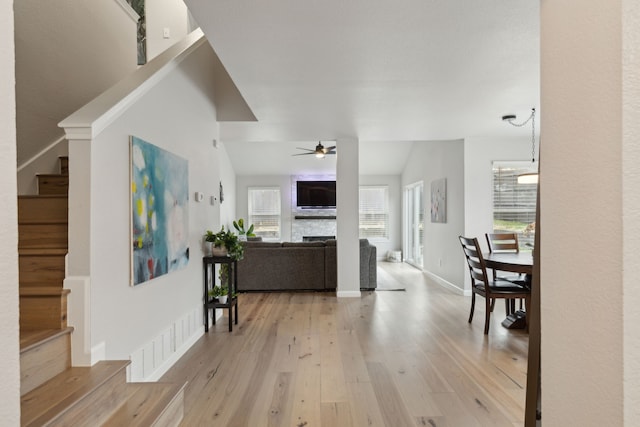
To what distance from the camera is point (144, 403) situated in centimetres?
195

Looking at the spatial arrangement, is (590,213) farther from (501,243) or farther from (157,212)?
(501,243)

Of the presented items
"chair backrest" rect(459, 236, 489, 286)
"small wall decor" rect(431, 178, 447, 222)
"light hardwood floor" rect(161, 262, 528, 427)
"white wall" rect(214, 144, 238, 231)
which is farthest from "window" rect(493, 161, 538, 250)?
"white wall" rect(214, 144, 238, 231)

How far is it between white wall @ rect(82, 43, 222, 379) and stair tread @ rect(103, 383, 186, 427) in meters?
0.28

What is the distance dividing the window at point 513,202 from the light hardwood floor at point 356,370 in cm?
167

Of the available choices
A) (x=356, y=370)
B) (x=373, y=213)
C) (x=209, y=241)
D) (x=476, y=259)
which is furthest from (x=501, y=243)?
(x=373, y=213)

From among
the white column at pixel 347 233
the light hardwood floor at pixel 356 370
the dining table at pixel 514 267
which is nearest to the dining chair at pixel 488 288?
the dining table at pixel 514 267

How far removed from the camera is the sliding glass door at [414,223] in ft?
26.7

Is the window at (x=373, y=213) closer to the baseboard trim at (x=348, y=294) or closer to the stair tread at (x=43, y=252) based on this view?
the baseboard trim at (x=348, y=294)

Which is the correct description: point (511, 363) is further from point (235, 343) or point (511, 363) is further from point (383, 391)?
point (235, 343)

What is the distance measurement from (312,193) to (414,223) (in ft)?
9.00

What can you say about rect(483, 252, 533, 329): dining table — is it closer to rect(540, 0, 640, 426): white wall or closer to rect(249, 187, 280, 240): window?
rect(540, 0, 640, 426): white wall

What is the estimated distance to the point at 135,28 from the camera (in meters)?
4.01

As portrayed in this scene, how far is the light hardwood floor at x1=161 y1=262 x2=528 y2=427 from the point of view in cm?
221

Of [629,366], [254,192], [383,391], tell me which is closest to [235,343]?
[383,391]
